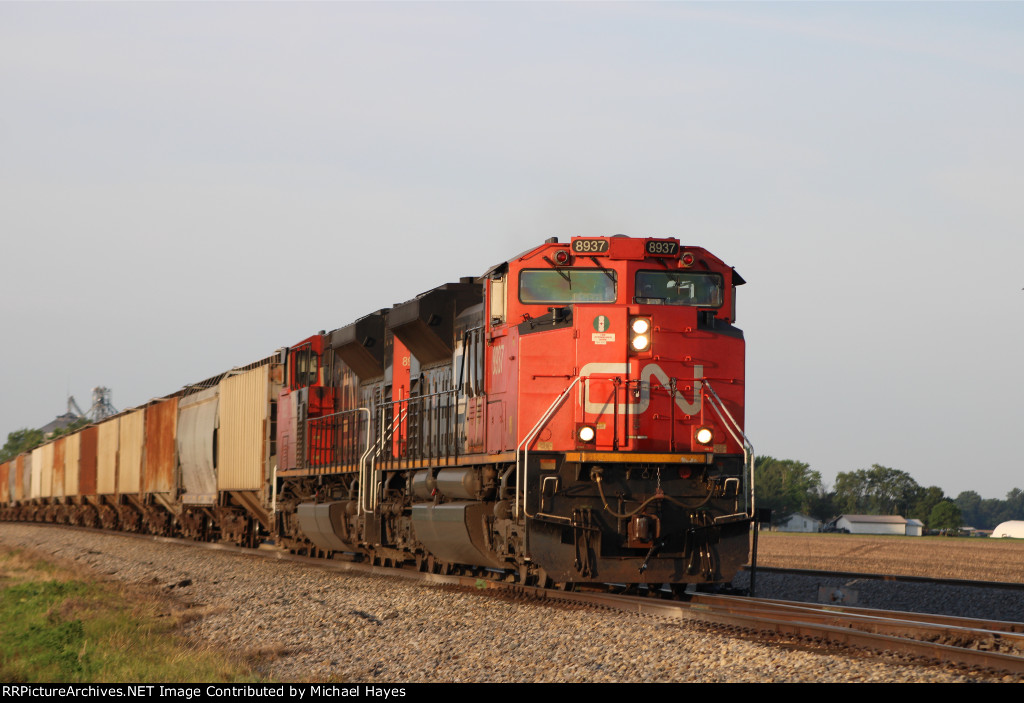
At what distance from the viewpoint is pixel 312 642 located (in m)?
10.2

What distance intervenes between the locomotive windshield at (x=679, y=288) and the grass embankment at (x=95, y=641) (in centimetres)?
603

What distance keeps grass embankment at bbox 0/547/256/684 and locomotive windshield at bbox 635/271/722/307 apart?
6.03 meters

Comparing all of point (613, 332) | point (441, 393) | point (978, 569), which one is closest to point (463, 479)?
point (441, 393)

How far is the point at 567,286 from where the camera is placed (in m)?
12.8

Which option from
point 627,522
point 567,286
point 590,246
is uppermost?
point 590,246

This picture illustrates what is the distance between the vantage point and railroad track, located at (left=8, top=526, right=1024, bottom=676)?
8047 mm

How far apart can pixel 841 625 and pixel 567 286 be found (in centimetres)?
481

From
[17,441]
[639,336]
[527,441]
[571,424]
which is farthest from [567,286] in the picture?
[17,441]

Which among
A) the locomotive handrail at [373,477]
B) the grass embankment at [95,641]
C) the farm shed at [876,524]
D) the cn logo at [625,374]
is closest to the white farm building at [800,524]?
the farm shed at [876,524]

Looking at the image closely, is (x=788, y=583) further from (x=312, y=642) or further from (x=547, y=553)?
(x=312, y=642)

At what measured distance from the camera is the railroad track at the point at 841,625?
805 centimetres

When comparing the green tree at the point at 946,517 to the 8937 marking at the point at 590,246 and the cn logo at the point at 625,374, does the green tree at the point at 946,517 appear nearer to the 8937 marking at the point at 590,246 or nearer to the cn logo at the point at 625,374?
the cn logo at the point at 625,374

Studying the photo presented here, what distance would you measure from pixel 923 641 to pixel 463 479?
247 inches

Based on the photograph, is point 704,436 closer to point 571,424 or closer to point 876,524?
point 571,424
